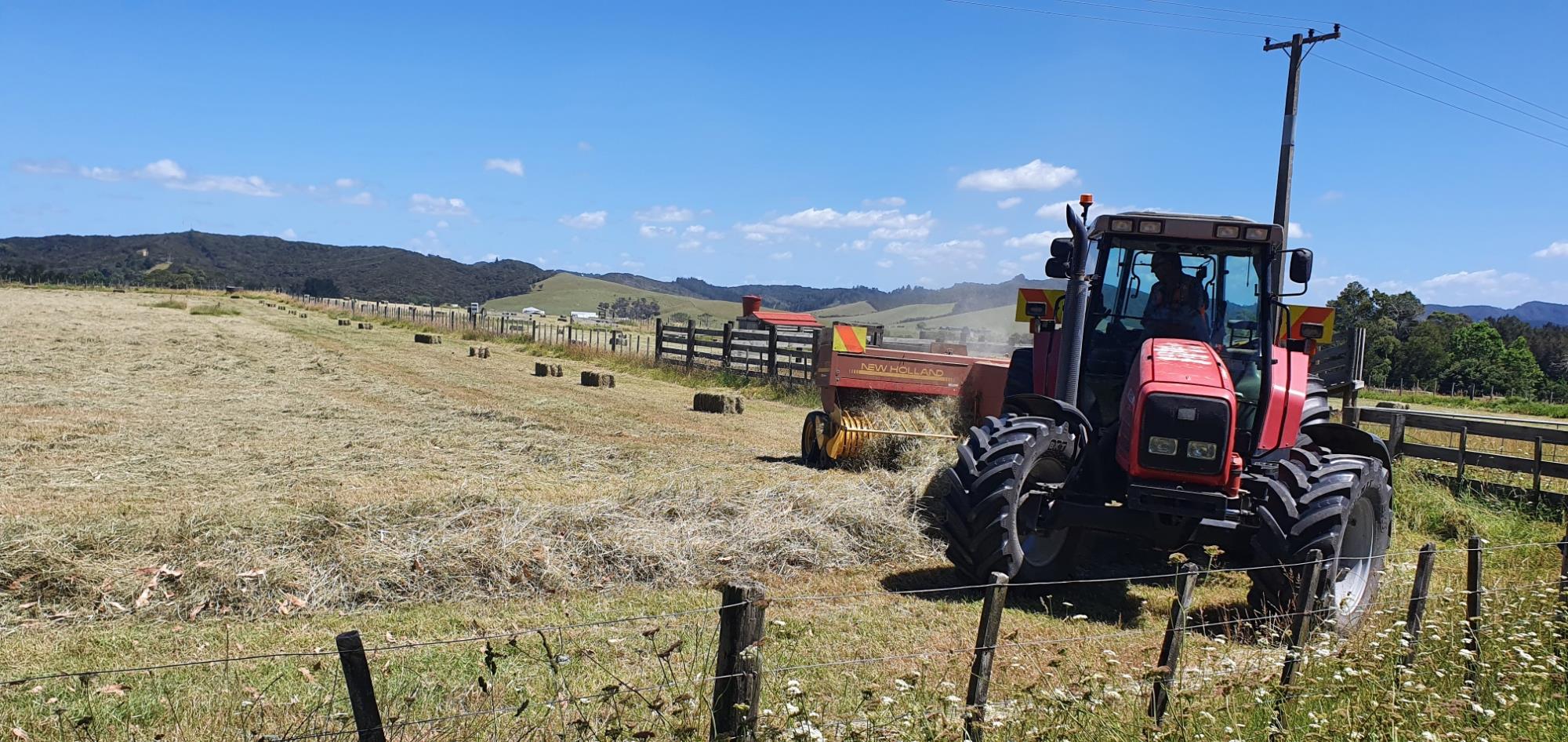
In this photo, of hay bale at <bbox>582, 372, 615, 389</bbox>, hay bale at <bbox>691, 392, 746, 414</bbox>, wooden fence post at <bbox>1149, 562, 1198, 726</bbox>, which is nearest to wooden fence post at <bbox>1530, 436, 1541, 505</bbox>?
wooden fence post at <bbox>1149, 562, 1198, 726</bbox>

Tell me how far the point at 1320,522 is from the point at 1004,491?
5.52 ft

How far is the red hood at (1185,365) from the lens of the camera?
639cm

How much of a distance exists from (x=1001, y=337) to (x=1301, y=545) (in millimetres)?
19056

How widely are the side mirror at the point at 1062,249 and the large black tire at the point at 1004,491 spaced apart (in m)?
1.15

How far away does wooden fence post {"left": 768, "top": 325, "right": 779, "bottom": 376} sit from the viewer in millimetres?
23438

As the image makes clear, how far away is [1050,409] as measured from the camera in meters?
7.22

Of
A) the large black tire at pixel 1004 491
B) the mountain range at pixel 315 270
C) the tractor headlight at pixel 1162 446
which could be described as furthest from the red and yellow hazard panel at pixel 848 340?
the mountain range at pixel 315 270

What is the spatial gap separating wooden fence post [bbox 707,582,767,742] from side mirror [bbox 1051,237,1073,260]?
15.1ft

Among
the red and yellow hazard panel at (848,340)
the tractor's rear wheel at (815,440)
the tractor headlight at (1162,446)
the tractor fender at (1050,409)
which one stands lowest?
the tractor's rear wheel at (815,440)

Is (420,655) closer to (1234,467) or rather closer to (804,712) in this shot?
(804,712)

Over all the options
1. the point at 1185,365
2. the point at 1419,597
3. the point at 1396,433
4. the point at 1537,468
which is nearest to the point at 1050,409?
the point at 1185,365

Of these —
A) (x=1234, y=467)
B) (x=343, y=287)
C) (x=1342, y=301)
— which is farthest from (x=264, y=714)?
(x=343, y=287)

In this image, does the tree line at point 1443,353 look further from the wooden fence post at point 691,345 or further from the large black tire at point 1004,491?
the large black tire at point 1004,491

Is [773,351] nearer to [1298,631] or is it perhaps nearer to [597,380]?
[597,380]
